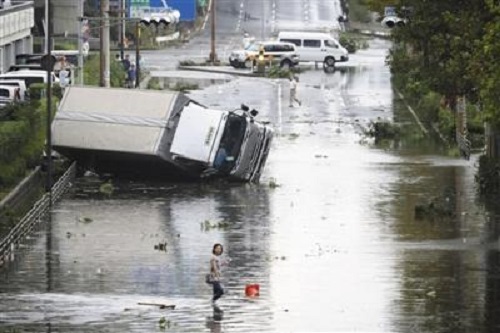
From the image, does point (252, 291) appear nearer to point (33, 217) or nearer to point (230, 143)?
point (33, 217)

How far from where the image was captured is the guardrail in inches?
1377

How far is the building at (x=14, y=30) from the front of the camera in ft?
252

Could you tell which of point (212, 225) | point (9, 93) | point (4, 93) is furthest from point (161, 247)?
point (4, 93)

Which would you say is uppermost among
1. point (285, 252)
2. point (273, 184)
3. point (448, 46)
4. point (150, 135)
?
point (448, 46)

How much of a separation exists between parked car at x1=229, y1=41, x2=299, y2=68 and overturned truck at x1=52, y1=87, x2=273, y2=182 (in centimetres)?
4077

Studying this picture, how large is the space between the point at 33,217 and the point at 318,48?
175 ft

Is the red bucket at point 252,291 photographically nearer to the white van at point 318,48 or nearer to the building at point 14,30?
the building at point 14,30

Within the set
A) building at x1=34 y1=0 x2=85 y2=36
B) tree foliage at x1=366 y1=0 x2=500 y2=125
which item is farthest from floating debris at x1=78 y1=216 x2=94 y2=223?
building at x1=34 y1=0 x2=85 y2=36

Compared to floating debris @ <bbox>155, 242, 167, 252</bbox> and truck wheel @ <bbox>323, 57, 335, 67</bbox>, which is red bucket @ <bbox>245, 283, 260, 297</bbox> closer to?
floating debris @ <bbox>155, 242, 167, 252</bbox>

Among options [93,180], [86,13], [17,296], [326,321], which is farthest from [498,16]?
[86,13]

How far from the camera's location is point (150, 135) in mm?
46562

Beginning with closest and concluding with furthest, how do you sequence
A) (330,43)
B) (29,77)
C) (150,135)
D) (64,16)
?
(150,135)
(29,77)
(330,43)
(64,16)

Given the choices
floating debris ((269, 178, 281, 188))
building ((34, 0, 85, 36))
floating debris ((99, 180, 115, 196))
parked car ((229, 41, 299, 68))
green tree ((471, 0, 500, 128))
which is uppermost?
green tree ((471, 0, 500, 128))

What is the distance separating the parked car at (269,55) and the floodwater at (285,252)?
3147cm
